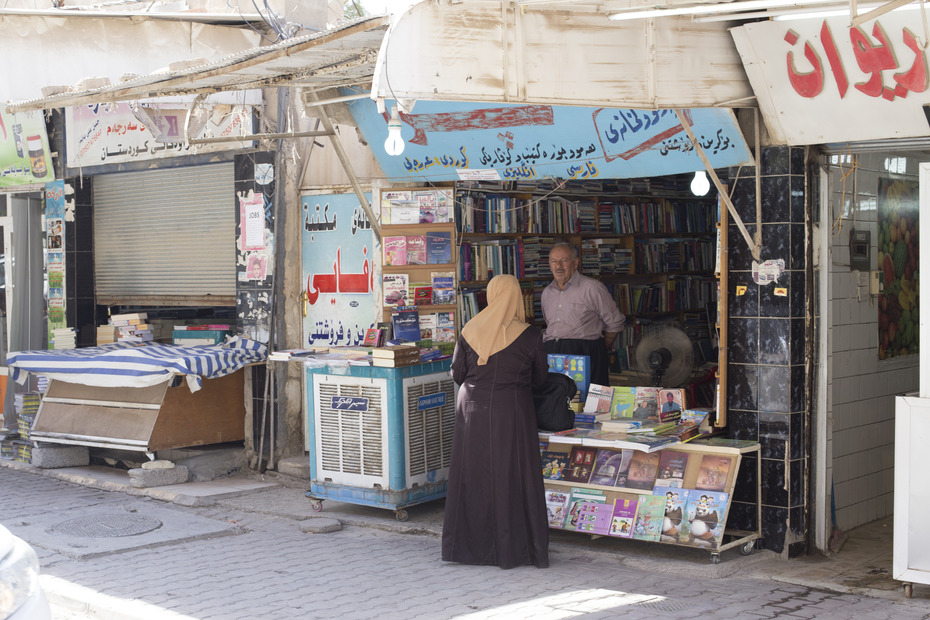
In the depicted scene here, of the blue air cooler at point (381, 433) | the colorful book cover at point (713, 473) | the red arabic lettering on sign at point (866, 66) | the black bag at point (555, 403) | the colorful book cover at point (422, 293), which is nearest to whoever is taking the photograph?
the red arabic lettering on sign at point (866, 66)

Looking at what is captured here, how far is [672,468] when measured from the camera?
655 cm

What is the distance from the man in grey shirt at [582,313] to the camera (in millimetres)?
8367

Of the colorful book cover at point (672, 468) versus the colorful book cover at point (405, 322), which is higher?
the colorful book cover at point (405, 322)

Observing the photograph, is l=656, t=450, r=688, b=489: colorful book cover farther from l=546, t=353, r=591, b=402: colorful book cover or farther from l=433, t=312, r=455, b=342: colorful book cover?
l=433, t=312, r=455, b=342: colorful book cover

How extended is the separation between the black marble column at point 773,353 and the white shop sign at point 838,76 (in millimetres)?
352

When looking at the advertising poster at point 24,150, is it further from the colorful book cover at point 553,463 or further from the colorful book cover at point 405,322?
the colorful book cover at point 553,463

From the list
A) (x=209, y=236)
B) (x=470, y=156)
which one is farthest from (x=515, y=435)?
(x=209, y=236)

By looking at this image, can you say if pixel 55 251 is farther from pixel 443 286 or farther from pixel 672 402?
pixel 672 402

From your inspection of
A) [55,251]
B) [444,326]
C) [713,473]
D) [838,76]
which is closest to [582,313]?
[444,326]

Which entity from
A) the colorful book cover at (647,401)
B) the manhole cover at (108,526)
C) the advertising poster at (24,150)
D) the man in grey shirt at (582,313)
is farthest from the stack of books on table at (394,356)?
the advertising poster at (24,150)

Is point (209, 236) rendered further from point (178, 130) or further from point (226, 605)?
point (226, 605)

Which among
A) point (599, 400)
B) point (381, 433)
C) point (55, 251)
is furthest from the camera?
point (55, 251)

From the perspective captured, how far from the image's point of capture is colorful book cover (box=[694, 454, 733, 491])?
249 inches

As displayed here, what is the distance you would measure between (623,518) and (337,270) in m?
3.61
